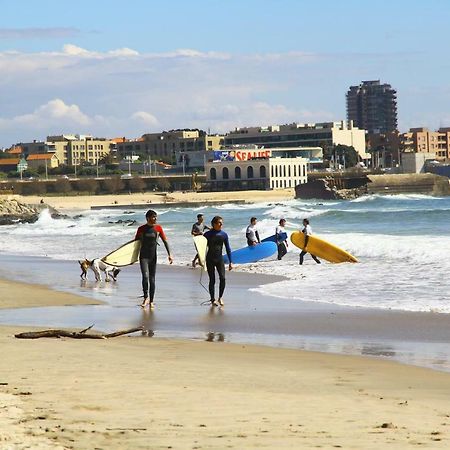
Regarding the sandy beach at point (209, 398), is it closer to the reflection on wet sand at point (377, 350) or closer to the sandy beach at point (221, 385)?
the sandy beach at point (221, 385)

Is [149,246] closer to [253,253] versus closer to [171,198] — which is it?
[253,253]

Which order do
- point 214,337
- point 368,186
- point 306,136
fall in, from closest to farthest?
point 214,337 → point 368,186 → point 306,136

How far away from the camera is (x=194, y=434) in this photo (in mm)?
6305

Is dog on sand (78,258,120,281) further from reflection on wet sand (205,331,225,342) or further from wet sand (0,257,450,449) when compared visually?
reflection on wet sand (205,331,225,342)

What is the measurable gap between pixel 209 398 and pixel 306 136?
589 feet

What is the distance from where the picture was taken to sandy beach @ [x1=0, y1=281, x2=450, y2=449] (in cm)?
623

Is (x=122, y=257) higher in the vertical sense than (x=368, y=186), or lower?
higher

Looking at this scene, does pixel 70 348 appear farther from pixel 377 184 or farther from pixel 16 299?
pixel 377 184

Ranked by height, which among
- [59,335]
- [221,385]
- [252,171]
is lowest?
[59,335]

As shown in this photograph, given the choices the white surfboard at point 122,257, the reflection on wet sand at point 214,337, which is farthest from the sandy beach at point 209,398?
the white surfboard at point 122,257

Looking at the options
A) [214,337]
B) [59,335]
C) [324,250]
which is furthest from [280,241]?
[59,335]

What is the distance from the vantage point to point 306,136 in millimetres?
185750

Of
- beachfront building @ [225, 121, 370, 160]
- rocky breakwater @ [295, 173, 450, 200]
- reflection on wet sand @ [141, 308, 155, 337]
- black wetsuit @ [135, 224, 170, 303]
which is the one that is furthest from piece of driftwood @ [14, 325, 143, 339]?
beachfront building @ [225, 121, 370, 160]

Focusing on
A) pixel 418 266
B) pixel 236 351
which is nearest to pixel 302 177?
pixel 418 266
